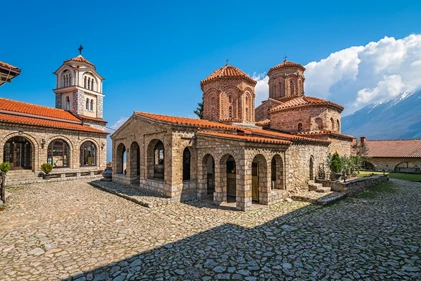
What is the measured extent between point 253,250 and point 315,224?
3335 millimetres

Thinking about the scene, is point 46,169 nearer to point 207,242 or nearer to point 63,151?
point 63,151

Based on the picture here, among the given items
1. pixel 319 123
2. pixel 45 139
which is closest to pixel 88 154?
pixel 45 139

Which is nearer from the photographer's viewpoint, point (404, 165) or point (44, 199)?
point (44, 199)

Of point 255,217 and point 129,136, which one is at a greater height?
point 129,136

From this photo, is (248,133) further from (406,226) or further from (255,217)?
(406,226)

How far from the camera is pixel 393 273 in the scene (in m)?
4.52

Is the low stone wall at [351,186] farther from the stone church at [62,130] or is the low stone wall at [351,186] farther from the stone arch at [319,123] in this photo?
the stone church at [62,130]

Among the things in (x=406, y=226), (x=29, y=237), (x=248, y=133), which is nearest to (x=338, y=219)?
(x=406, y=226)

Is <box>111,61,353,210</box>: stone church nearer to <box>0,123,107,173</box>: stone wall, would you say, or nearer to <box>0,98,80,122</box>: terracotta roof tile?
<box>0,123,107,173</box>: stone wall

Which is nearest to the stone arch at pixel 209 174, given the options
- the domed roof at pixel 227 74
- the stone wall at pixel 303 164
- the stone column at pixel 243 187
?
the stone column at pixel 243 187

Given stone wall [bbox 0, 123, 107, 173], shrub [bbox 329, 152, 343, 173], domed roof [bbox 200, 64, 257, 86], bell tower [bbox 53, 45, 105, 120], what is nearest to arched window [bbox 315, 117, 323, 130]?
shrub [bbox 329, 152, 343, 173]

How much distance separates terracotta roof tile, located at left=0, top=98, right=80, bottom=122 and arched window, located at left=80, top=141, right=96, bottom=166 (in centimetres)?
370

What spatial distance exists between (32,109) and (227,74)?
1966 cm

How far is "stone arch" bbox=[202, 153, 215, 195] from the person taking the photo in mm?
11438
